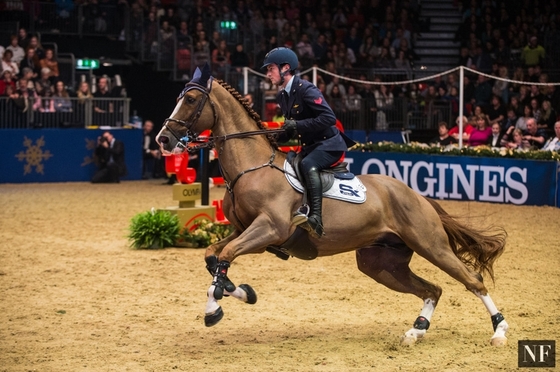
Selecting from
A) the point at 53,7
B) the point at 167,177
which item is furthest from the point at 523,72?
the point at 53,7

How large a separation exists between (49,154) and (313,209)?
1542 cm

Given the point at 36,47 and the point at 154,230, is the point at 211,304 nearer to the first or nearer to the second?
the point at 154,230

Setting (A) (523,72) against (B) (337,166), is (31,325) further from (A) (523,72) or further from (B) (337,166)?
(A) (523,72)

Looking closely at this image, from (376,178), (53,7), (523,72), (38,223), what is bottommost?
(38,223)

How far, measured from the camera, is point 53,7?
24.1m

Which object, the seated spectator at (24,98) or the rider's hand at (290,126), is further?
the seated spectator at (24,98)

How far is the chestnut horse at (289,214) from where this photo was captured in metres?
7.20

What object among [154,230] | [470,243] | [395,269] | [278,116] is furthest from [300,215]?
[278,116]

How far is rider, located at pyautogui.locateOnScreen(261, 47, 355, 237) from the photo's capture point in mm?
7238

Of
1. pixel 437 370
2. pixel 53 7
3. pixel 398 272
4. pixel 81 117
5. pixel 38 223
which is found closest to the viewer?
pixel 437 370

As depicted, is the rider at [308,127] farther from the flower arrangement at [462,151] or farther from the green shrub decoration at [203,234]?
the flower arrangement at [462,151]

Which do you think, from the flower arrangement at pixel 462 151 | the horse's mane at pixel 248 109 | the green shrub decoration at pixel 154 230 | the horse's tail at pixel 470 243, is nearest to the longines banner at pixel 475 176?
the flower arrangement at pixel 462 151

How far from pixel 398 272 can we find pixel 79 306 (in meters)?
3.36

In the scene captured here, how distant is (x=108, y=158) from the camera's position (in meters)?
21.8
